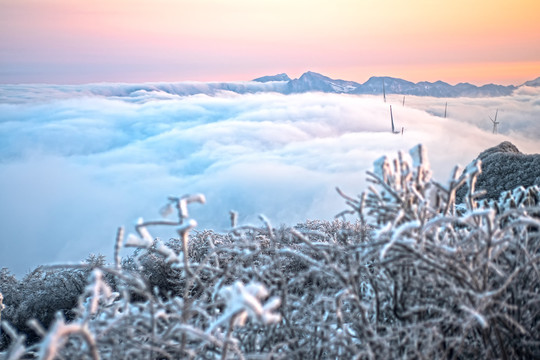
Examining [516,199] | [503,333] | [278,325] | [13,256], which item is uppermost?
[516,199]

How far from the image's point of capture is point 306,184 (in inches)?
5507

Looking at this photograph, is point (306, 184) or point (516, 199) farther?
point (306, 184)

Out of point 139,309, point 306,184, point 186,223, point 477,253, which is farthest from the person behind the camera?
point 306,184

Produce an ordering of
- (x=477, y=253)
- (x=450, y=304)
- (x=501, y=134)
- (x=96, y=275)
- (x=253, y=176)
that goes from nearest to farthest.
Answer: (x=96, y=275)
(x=477, y=253)
(x=450, y=304)
(x=253, y=176)
(x=501, y=134)

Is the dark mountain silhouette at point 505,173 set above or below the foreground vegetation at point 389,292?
below

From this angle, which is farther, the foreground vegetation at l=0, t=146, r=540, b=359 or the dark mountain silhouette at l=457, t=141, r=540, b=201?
the dark mountain silhouette at l=457, t=141, r=540, b=201

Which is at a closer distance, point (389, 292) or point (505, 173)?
point (389, 292)

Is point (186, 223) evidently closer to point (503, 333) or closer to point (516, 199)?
point (503, 333)

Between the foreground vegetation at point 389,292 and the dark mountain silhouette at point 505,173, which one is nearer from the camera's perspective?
the foreground vegetation at point 389,292

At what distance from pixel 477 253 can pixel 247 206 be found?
128 m

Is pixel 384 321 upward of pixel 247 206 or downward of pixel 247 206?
upward

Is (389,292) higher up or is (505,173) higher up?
(389,292)

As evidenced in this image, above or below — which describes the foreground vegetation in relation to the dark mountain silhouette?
above

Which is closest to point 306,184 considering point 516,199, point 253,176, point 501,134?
point 253,176
